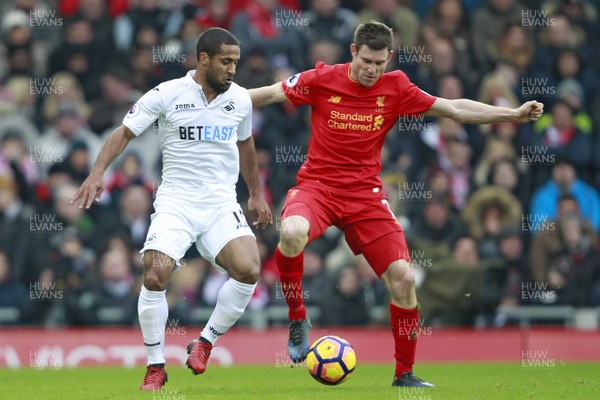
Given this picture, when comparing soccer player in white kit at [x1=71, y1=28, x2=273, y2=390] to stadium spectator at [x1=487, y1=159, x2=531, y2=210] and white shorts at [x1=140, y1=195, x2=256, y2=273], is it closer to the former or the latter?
white shorts at [x1=140, y1=195, x2=256, y2=273]

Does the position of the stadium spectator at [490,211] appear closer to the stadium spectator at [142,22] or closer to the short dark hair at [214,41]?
the stadium spectator at [142,22]

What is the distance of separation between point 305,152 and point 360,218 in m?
7.27

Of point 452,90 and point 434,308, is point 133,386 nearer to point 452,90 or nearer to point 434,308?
point 434,308

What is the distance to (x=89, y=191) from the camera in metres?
10.8

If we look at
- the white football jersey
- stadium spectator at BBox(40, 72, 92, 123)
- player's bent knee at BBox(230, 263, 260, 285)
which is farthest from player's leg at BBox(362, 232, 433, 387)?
stadium spectator at BBox(40, 72, 92, 123)

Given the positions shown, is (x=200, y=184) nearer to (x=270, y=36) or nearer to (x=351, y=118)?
(x=351, y=118)

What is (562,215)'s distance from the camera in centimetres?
1781

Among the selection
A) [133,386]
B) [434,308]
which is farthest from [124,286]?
[133,386]

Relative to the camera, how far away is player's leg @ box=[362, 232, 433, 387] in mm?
11453

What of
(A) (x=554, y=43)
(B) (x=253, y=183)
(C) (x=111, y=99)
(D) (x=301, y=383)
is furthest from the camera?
(A) (x=554, y=43)

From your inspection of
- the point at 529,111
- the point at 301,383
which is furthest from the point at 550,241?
the point at 529,111

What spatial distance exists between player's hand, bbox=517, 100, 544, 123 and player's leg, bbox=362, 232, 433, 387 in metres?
1.47

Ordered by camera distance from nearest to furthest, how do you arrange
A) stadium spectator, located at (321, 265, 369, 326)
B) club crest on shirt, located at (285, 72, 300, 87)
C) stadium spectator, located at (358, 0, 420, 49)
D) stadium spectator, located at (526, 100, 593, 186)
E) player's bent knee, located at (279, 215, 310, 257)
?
player's bent knee, located at (279, 215, 310, 257) < club crest on shirt, located at (285, 72, 300, 87) < stadium spectator, located at (321, 265, 369, 326) < stadium spectator, located at (526, 100, 593, 186) < stadium spectator, located at (358, 0, 420, 49)

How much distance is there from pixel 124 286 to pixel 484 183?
16.5ft
